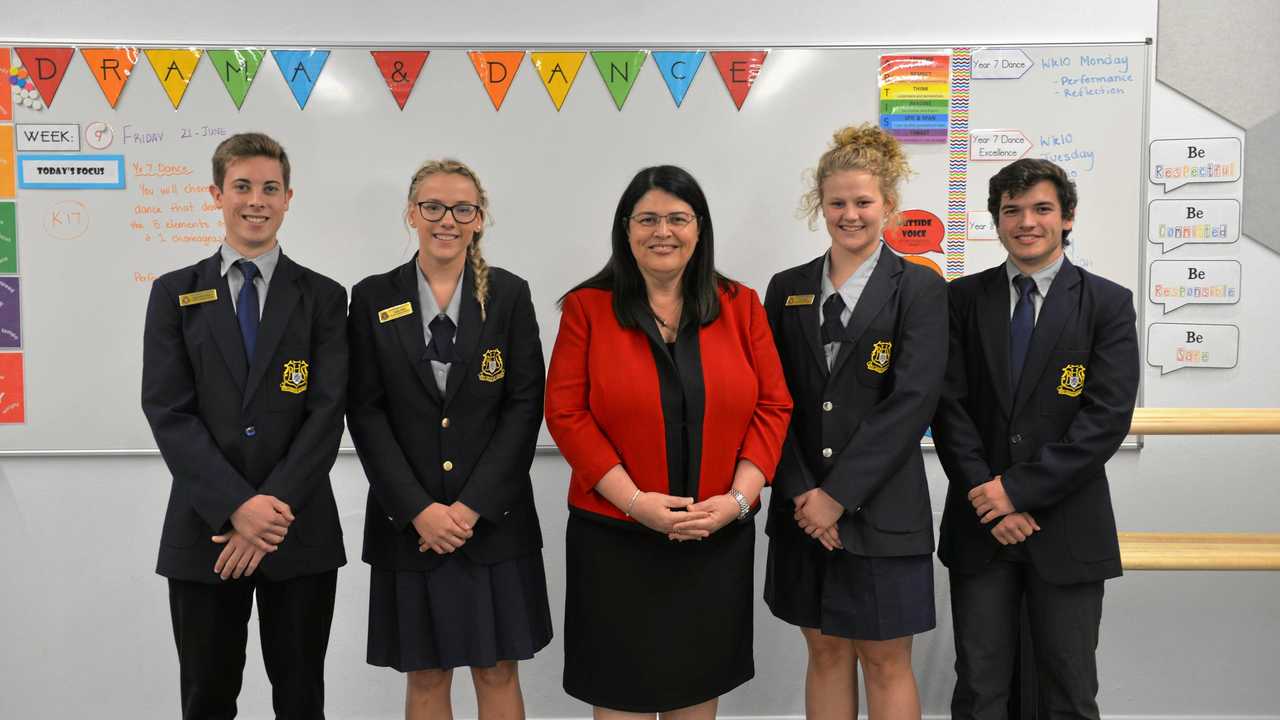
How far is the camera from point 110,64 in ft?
8.98

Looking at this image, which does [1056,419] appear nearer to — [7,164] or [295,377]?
[295,377]

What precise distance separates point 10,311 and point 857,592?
9.25 ft

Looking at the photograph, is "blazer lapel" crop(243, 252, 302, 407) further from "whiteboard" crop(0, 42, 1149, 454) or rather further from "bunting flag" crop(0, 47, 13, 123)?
"bunting flag" crop(0, 47, 13, 123)

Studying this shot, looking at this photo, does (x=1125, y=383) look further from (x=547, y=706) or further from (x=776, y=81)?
(x=547, y=706)

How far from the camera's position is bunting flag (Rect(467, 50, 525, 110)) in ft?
9.09

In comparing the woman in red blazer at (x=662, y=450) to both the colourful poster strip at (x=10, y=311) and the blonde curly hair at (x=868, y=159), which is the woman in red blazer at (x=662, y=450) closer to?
the blonde curly hair at (x=868, y=159)

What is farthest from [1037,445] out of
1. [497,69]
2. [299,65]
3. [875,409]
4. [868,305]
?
[299,65]

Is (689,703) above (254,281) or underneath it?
underneath

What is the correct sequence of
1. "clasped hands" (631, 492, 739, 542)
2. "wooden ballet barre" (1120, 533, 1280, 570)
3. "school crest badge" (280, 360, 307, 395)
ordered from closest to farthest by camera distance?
"clasped hands" (631, 492, 739, 542)
"school crest badge" (280, 360, 307, 395)
"wooden ballet barre" (1120, 533, 1280, 570)

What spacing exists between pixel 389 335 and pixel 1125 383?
5.73ft

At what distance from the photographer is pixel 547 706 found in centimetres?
297

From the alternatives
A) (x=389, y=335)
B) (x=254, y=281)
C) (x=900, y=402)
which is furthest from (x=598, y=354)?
(x=254, y=281)

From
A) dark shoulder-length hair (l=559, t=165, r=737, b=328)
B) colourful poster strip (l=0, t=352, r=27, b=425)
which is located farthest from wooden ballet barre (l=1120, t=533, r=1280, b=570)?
colourful poster strip (l=0, t=352, r=27, b=425)

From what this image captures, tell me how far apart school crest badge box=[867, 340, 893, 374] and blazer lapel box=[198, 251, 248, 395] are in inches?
57.2
